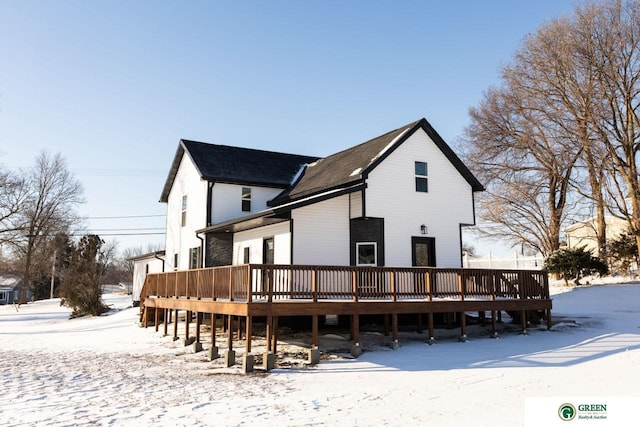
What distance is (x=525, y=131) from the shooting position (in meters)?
31.9

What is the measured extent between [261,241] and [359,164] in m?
4.78

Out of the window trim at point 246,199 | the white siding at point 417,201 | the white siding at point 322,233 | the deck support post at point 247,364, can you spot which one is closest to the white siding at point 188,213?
the window trim at point 246,199

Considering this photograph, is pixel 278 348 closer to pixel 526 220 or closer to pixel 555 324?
pixel 555 324

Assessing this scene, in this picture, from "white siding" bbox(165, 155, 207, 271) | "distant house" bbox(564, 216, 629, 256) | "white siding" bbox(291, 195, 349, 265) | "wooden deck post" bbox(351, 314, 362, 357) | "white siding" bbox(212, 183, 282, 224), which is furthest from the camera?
"distant house" bbox(564, 216, 629, 256)

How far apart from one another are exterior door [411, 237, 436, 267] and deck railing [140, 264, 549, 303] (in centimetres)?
210

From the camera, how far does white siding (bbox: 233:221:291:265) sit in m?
17.2

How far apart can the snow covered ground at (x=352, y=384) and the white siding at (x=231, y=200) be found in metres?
6.60

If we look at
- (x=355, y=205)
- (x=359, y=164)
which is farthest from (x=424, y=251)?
(x=359, y=164)

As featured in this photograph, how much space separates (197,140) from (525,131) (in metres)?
20.7

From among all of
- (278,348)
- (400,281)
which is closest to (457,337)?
(400,281)

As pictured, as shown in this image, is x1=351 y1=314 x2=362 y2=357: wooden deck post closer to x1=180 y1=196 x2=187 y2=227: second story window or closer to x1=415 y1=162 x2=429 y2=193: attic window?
x1=415 y1=162 x2=429 y2=193: attic window

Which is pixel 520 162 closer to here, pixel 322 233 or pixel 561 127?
pixel 561 127

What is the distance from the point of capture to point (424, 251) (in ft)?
62.2

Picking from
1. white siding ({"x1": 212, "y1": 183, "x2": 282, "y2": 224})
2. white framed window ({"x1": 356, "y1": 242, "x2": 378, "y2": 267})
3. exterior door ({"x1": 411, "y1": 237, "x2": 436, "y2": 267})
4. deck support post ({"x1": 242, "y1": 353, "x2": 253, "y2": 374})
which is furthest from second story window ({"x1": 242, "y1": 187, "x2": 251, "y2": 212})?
deck support post ({"x1": 242, "y1": 353, "x2": 253, "y2": 374})
